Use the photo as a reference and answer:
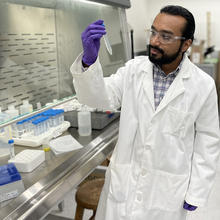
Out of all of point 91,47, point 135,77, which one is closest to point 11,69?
point 91,47

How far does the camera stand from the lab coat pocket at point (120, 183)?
1375 millimetres

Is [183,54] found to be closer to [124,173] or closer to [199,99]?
[199,99]

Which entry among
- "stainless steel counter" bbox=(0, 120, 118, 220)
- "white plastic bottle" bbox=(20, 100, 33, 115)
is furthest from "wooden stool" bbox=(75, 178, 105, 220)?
"white plastic bottle" bbox=(20, 100, 33, 115)

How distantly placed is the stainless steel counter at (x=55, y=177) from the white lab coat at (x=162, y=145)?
0.28 metres

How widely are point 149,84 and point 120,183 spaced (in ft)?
1.77

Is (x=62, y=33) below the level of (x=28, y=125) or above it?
above

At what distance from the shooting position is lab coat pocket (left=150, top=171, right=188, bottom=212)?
135 cm

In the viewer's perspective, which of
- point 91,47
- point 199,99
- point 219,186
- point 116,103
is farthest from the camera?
point 219,186

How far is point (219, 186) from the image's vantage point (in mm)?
2943

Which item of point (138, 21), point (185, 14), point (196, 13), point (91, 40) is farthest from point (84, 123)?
point (196, 13)

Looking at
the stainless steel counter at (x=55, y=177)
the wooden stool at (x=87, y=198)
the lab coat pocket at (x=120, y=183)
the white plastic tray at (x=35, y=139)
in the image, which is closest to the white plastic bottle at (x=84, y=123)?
the stainless steel counter at (x=55, y=177)

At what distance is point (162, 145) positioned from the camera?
134 centimetres

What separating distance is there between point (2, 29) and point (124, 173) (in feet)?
3.34

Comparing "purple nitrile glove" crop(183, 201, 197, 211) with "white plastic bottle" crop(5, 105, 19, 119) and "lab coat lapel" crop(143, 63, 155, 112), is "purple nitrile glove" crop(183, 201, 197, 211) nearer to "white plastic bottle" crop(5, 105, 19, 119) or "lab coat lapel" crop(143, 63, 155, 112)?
"lab coat lapel" crop(143, 63, 155, 112)
